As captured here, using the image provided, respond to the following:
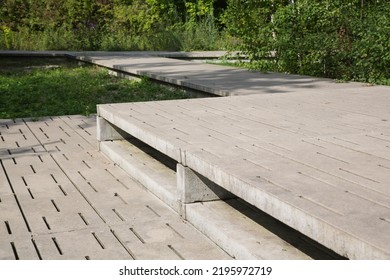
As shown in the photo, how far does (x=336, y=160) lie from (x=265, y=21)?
26.5ft

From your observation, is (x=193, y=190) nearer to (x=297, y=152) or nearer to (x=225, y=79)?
(x=297, y=152)

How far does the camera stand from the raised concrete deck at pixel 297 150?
239 cm

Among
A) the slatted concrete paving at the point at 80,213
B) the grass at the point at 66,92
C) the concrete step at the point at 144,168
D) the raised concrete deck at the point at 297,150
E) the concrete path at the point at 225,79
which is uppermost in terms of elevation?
the raised concrete deck at the point at 297,150

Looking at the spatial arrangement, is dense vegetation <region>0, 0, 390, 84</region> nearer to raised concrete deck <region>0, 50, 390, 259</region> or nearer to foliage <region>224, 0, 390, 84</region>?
foliage <region>224, 0, 390, 84</region>

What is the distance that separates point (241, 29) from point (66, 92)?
2907mm

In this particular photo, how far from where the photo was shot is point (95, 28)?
59.5ft

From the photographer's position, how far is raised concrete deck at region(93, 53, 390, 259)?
2387mm

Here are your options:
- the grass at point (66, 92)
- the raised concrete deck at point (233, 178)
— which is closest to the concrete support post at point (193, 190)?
the raised concrete deck at point (233, 178)

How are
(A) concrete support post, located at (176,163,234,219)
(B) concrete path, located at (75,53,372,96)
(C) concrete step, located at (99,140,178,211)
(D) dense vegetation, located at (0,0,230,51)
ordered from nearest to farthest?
1. (A) concrete support post, located at (176,163,234,219)
2. (C) concrete step, located at (99,140,178,211)
3. (B) concrete path, located at (75,53,372,96)
4. (D) dense vegetation, located at (0,0,230,51)

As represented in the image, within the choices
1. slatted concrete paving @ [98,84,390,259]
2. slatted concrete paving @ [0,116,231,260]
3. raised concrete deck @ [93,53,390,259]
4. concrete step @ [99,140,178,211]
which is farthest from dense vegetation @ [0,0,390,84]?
slatted concrete paving @ [0,116,231,260]

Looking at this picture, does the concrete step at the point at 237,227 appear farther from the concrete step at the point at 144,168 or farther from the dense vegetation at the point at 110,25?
the dense vegetation at the point at 110,25

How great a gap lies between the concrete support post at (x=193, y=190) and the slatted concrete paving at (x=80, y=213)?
13cm

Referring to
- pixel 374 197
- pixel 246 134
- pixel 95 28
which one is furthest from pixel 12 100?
pixel 95 28

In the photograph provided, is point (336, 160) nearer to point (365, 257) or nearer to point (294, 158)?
point (294, 158)
